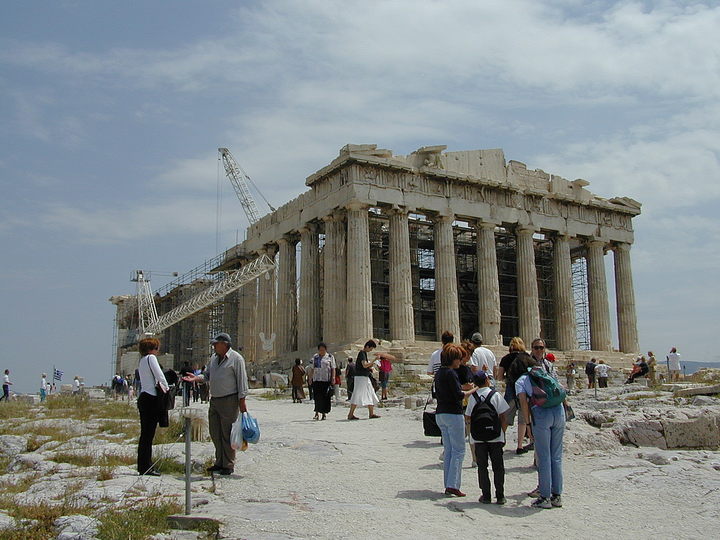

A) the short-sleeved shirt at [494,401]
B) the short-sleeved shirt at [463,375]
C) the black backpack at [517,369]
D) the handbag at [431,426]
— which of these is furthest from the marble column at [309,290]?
the short-sleeved shirt at [494,401]

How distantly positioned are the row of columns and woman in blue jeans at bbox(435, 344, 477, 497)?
26596mm

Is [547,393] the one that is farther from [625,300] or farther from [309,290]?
[625,300]

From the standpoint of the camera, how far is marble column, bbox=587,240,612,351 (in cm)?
4434

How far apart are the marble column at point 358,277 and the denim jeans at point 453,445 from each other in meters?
26.5

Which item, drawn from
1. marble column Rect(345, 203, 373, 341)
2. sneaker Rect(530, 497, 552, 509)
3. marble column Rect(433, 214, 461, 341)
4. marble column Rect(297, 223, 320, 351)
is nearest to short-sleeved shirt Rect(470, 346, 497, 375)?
sneaker Rect(530, 497, 552, 509)

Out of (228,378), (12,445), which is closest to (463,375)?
(228,378)

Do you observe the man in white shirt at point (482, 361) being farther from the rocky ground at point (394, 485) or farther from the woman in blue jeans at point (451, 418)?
the woman in blue jeans at point (451, 418)

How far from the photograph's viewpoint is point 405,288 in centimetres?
3731

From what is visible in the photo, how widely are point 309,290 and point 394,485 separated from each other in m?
31.4

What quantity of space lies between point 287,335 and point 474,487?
33381 mm

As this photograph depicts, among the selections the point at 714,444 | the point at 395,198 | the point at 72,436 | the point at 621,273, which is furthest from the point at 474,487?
the point at 621,273

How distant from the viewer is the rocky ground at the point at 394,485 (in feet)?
25.8

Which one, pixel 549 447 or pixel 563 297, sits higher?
pixel 563 297

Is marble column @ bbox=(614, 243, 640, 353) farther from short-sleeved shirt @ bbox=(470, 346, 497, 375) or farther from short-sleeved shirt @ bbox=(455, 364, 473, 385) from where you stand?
short-sleeved shirt @ bbox=(455, 364, 473, 385)
